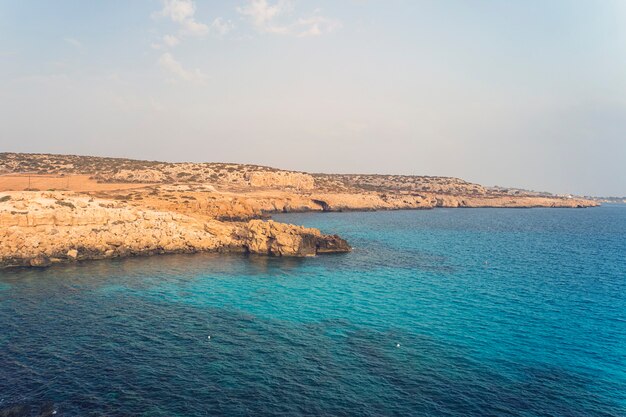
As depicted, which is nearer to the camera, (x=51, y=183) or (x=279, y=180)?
(x=51, y=183)

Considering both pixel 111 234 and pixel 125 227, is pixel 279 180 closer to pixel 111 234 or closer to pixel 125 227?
pixel 125 227

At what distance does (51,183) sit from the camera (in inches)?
4717

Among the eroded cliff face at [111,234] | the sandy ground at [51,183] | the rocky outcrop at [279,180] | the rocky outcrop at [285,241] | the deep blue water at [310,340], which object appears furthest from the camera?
the rocky outcrop at [279,180]

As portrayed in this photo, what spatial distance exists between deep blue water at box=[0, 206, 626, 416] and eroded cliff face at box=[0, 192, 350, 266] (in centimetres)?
546

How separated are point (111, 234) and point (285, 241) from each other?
28.2 m

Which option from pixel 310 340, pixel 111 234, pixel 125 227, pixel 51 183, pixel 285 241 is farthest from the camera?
pixel 51 183

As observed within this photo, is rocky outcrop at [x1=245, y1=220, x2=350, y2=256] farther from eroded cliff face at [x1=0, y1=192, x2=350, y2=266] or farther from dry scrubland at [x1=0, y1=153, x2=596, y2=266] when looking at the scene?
dry scrubland at [x1=0, y1=153, x2=596, y2=266]

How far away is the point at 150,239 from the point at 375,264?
37.4m

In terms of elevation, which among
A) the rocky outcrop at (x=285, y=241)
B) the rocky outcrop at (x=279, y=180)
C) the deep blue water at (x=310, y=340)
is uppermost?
the rocky outcrop at (x=279, y=180)

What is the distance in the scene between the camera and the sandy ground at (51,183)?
111m

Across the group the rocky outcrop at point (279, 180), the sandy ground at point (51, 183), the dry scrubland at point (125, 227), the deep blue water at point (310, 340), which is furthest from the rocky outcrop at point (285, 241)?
the rocky outcrop at point (279, 180)

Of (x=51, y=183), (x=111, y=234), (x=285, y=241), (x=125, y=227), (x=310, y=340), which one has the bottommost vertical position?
(x=310, y=340)

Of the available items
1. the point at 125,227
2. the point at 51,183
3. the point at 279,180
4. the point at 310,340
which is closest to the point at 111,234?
the point at 125,227

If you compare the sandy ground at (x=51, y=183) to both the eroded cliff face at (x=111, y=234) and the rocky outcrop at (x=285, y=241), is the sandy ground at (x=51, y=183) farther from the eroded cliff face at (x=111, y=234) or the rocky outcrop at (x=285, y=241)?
the rocky outcrop at (x=285, y=241)
